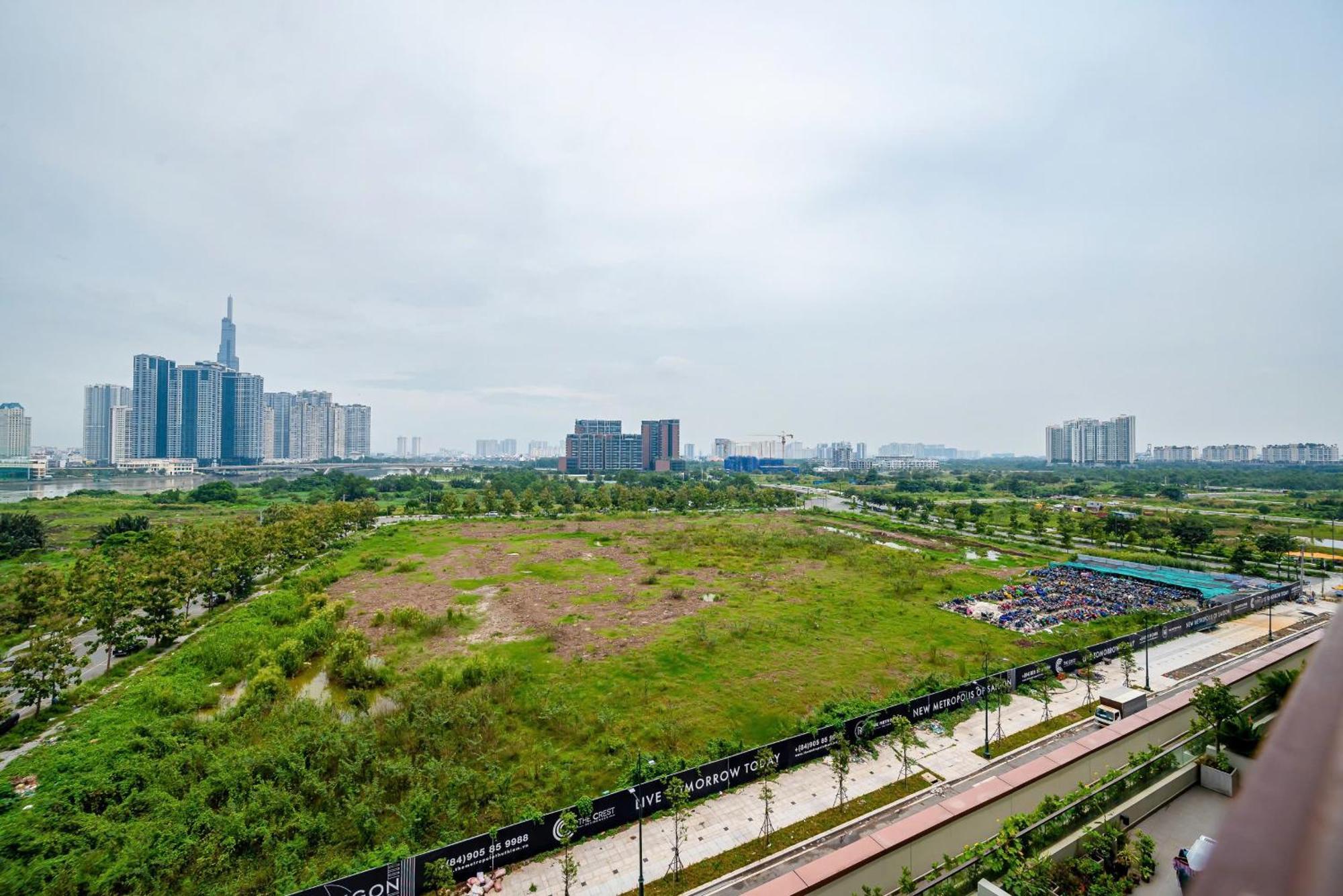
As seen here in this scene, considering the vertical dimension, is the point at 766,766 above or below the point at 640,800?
below

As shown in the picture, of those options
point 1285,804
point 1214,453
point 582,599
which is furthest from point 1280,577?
point 1214,453

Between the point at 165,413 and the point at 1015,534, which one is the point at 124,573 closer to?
the point at 1015,534

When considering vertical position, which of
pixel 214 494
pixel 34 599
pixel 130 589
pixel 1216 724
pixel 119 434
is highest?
pixel 119 434

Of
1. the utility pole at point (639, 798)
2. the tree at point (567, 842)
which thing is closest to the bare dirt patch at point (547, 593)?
the utility pole at point (639, 798)

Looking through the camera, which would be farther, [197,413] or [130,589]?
[197,413]

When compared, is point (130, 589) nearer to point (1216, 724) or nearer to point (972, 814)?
point (972, 814)

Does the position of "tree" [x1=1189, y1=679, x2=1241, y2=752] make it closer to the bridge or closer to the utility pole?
the utility pole

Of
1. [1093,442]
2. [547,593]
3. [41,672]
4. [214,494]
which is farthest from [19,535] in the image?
[1093,442]

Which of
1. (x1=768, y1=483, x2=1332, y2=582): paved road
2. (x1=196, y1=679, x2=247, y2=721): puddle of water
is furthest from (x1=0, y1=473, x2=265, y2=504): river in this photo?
(x1=768, y1=483, x2=1332, y2=582): paved road

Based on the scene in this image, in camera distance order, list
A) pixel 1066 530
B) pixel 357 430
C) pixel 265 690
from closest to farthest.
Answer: pixel 265 690 → pixel 1066 530 → pixel 357 430
